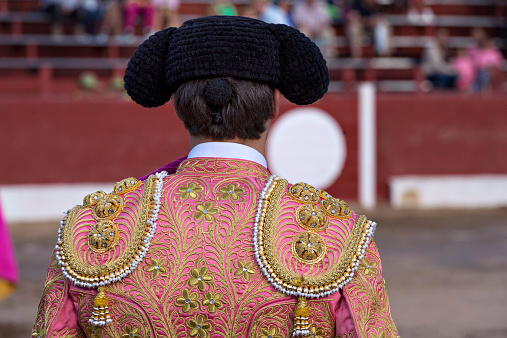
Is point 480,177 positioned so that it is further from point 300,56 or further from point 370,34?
point 300,56

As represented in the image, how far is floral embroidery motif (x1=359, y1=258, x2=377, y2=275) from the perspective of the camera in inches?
48.7

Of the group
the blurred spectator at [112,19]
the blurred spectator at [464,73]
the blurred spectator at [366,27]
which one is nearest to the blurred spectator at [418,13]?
the blurred spectator at [366,27]

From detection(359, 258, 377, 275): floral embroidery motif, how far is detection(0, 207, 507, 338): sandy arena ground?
11.5 feet

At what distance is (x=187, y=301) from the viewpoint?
122cm

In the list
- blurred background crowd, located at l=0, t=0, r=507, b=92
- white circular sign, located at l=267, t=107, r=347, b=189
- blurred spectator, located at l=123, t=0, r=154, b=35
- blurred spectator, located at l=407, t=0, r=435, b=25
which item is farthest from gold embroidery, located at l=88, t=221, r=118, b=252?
blurred spectator, located at l=407, t=0, r=435, b=25

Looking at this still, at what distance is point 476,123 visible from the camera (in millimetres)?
9922

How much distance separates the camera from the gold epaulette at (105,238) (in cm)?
124

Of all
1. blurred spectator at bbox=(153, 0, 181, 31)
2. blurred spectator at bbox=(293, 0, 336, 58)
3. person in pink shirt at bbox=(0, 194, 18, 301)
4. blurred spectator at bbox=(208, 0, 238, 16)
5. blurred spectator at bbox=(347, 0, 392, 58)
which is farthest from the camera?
blurred spectator at bbox=(347, 0, 392, 58)

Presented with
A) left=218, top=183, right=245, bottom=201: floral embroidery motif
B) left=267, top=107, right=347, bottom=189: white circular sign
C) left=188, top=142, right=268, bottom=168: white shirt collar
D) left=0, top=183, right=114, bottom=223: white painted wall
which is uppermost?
left=188, top=142, right=268, bottom=168: white shirt collar

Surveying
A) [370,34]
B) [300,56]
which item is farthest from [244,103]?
[370,34]

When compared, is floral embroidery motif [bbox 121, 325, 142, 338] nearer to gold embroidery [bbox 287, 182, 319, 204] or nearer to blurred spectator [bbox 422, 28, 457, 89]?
gold embroidery [bbox 287, 182, 319, 204]

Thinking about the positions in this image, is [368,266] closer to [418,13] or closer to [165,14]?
[165,14]

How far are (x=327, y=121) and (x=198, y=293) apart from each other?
8340 mm

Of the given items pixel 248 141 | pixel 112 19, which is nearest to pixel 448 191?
pixel 112 19
